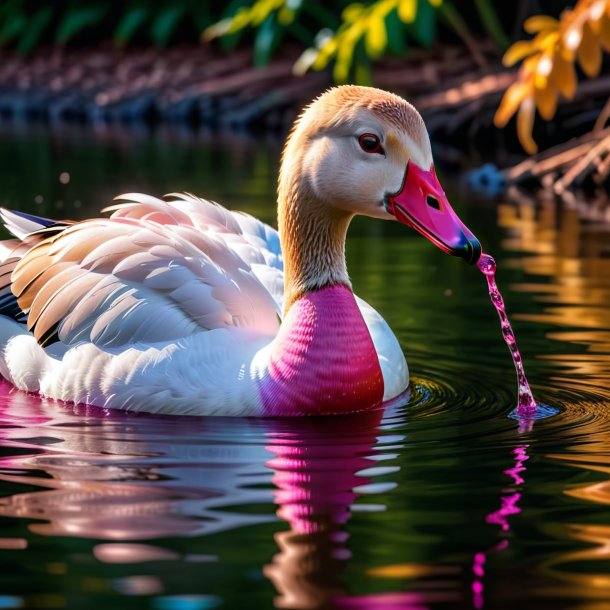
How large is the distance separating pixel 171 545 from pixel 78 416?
2.25 m

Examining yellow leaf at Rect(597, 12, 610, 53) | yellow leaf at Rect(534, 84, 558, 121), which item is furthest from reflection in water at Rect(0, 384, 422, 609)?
yellow leaf at Rect(597, 12, 610, 53)

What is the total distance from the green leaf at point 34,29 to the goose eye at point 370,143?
827 inches

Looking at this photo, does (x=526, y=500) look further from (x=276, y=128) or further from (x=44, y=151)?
(x=276, y=128)

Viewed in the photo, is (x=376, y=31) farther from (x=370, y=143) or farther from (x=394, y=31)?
(x=370, y=143)

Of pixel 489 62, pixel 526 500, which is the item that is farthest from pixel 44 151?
pixel 526 500

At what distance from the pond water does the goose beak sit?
0.81 m

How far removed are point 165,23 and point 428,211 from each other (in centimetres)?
1950

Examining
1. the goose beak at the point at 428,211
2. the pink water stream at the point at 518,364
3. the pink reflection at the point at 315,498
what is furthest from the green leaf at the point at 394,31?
the pink reflection at the point at 315,498

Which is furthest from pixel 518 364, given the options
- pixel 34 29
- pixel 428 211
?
pixel 34 29

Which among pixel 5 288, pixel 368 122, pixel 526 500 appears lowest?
pixel 526 500

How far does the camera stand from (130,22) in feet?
84.3

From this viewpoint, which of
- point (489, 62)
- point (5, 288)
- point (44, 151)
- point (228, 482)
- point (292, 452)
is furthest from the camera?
point (489, 62)

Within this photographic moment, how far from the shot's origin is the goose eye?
673 cm

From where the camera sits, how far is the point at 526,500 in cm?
543
